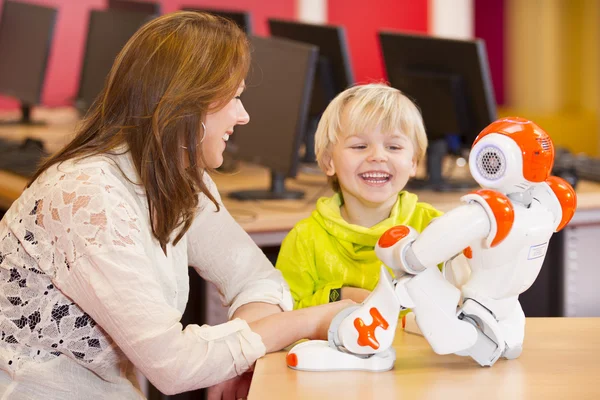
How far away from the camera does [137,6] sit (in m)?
4.50

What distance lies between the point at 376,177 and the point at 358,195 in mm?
52

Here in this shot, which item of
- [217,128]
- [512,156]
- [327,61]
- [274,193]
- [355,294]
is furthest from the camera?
[327,61]

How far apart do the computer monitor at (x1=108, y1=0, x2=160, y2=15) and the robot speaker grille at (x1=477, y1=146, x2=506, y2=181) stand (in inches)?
120

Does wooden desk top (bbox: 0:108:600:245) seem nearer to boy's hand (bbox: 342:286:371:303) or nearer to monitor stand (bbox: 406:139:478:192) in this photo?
monitor stand (bbox: 406:139:478:192)

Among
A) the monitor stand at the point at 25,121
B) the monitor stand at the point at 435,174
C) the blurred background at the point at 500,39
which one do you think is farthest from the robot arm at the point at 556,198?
the blurred background at the point at 500,39

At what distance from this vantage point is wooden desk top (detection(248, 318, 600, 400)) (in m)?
1.38

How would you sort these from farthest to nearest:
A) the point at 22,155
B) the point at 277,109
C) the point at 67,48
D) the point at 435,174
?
the point at 67,48, the point at 22,155, the point at 435,174, the point at 277,109

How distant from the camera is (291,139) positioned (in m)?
2.69

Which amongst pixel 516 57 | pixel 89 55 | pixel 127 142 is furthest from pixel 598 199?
pixel 516 57

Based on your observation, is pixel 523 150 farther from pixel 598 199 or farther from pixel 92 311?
pixel 598 199

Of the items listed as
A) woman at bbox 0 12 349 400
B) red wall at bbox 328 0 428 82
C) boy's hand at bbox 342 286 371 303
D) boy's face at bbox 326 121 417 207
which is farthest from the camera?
red wall at bbox 328 0 428 82

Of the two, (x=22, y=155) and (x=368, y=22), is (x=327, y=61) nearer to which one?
(x=22, y=155)

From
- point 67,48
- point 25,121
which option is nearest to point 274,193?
point 25,121

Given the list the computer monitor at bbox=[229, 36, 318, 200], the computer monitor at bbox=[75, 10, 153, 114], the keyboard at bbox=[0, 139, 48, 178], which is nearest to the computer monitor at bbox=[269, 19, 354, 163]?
the computer monitor at bbox=[229, 36, 318, 200]
